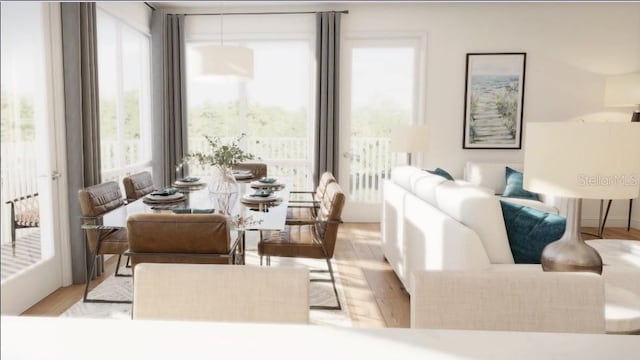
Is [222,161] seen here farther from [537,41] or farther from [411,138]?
[537,41]

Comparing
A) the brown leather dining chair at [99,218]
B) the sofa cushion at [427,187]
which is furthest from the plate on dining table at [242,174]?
the sofa cushion at [427,187]

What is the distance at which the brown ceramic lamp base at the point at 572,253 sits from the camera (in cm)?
151

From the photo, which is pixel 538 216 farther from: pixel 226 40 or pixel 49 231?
pixel 226 40

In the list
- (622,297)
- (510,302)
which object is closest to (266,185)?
(622,297)

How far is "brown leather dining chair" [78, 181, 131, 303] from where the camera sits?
2686mm

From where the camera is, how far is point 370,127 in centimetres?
540

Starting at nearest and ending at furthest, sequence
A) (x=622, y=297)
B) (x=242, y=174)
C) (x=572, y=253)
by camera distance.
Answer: (x=572, y=253)
(x=622, y=297)
(x=242, y=174)

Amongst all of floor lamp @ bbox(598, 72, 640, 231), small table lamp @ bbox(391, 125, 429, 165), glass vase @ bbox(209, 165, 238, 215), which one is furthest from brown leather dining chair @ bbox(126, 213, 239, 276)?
floor lamp @ bbox(598, 72, 640, 231)

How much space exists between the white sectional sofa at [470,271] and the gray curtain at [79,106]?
229cm

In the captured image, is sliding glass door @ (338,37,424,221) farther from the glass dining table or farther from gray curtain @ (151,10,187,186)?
the glass dining table

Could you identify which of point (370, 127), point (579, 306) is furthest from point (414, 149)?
point (579, 306)

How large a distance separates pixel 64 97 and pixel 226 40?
7.95 feet

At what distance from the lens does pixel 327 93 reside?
5.12 metres

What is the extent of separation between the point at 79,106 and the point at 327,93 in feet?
8.71
